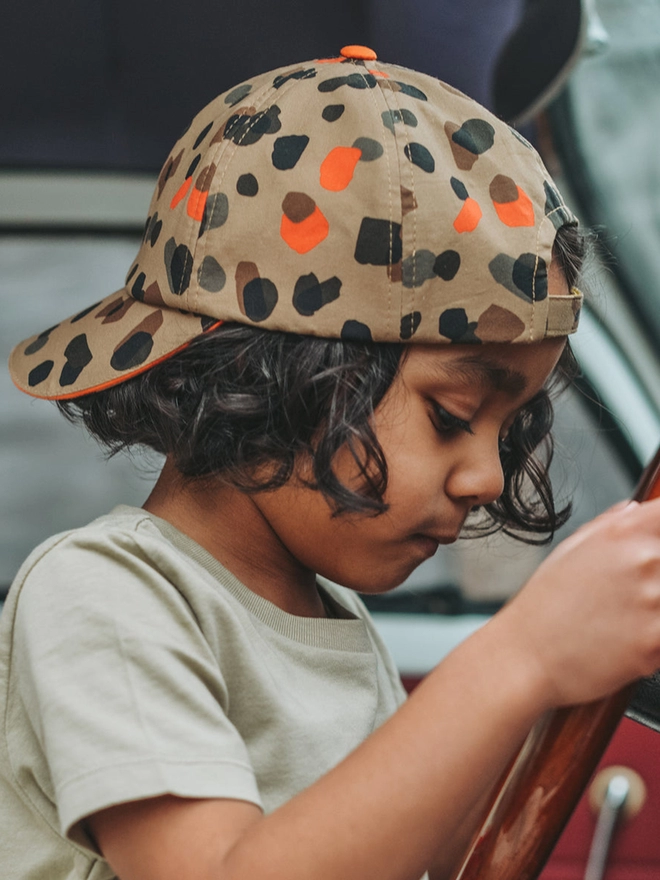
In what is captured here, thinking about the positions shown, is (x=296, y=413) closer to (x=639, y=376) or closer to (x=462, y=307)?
(x=462, y=307)

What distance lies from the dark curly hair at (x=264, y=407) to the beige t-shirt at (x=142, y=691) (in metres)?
0.08

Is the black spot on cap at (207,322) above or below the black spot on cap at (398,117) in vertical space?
below

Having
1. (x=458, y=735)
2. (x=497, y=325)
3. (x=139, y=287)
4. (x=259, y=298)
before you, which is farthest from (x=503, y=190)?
(x=458, y=735)

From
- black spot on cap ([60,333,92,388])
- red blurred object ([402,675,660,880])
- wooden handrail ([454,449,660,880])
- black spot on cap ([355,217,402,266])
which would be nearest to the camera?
wooden handrail ([454,449,660,880])

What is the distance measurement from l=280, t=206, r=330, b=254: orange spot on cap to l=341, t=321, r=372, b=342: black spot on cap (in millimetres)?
67

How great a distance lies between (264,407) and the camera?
0.80 meters

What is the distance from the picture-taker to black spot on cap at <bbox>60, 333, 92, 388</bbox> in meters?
0.84

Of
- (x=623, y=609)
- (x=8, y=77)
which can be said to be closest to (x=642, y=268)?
(x=8, y=77)

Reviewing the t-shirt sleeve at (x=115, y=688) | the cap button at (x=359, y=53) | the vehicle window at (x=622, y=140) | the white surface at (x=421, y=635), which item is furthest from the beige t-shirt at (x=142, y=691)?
the vehicle window at (x=622, y=140)

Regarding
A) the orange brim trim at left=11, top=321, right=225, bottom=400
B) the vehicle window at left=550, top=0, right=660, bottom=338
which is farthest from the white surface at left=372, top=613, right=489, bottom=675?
the orange brim trim at left=11, top=321, right=225, bottom=400

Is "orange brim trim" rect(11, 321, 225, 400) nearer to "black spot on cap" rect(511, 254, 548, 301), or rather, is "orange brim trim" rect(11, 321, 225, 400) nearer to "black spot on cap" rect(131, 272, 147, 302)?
"black spot on cap" rect(131, 272, 147, 302)

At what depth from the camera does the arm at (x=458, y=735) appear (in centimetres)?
57

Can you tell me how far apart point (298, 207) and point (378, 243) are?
7 cm

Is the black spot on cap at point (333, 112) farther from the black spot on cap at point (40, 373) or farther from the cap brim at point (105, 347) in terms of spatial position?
the black spot on cap at point (40, 373)
